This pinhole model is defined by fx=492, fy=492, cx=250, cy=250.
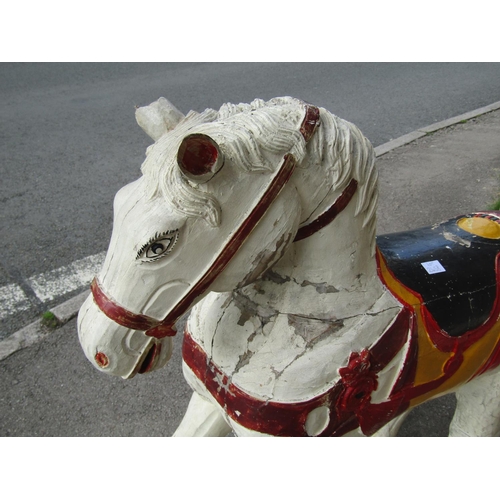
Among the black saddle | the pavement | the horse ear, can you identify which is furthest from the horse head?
the pavement

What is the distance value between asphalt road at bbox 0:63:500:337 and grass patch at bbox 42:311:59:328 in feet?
0.34

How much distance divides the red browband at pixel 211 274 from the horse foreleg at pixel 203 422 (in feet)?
1.63

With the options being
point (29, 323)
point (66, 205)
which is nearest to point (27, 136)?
point (66, 205)

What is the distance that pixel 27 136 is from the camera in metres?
4.17

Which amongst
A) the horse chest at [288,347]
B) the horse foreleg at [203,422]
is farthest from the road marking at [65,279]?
the horse chest at [288,347]

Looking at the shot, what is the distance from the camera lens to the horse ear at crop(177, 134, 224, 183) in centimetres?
75

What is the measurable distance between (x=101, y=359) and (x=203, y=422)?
1.74ft

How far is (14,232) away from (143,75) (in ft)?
9.39

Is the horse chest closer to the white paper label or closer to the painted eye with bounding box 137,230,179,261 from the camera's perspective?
the white paper label

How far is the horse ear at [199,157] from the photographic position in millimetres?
752

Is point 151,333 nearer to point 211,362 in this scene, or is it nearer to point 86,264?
point 211,362

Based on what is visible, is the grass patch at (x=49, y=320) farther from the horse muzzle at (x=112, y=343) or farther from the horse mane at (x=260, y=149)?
the horse mane at (x=260, y=149)

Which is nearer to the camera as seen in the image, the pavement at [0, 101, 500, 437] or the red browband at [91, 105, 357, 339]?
the red browband at [91, 105, 357, 339]

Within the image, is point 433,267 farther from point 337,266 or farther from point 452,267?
point 337,266
